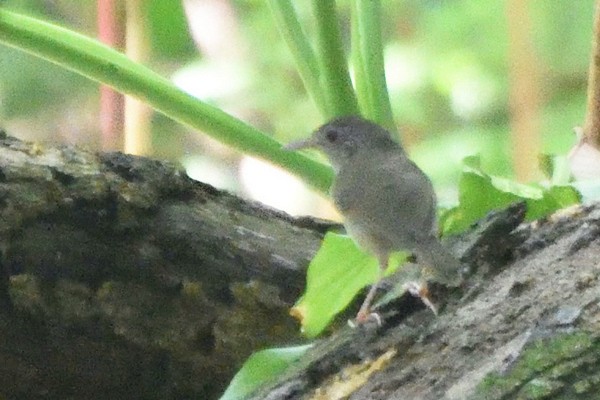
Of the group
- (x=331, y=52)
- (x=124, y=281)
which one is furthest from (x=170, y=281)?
(x=331, y=52)

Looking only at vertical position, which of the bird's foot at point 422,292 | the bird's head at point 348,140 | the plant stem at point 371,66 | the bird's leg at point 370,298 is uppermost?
the plant stem at point 371,66

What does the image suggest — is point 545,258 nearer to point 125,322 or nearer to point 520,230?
point 520,230

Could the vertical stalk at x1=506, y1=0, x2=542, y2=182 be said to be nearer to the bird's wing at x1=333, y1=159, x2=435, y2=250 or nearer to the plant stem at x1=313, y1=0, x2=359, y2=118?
the plant stem at x1=313, y1=0, x2=359, y2=118

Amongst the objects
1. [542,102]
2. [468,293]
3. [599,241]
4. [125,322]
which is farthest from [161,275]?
[542,102]

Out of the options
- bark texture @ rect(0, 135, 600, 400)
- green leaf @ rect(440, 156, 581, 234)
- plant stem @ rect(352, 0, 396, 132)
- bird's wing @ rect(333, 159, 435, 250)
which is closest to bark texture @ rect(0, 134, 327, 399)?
bark texture @ rect(0, 135, 600, 400)

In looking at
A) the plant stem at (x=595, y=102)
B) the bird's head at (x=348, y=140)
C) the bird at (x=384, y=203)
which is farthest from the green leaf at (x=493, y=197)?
the plant stem at (x=595, y=102)

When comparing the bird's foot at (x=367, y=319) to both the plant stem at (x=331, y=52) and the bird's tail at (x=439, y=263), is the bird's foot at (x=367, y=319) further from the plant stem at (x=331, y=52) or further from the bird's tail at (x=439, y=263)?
the plant stem at (x=331, y=52)

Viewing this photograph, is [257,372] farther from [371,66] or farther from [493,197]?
[371,66]
